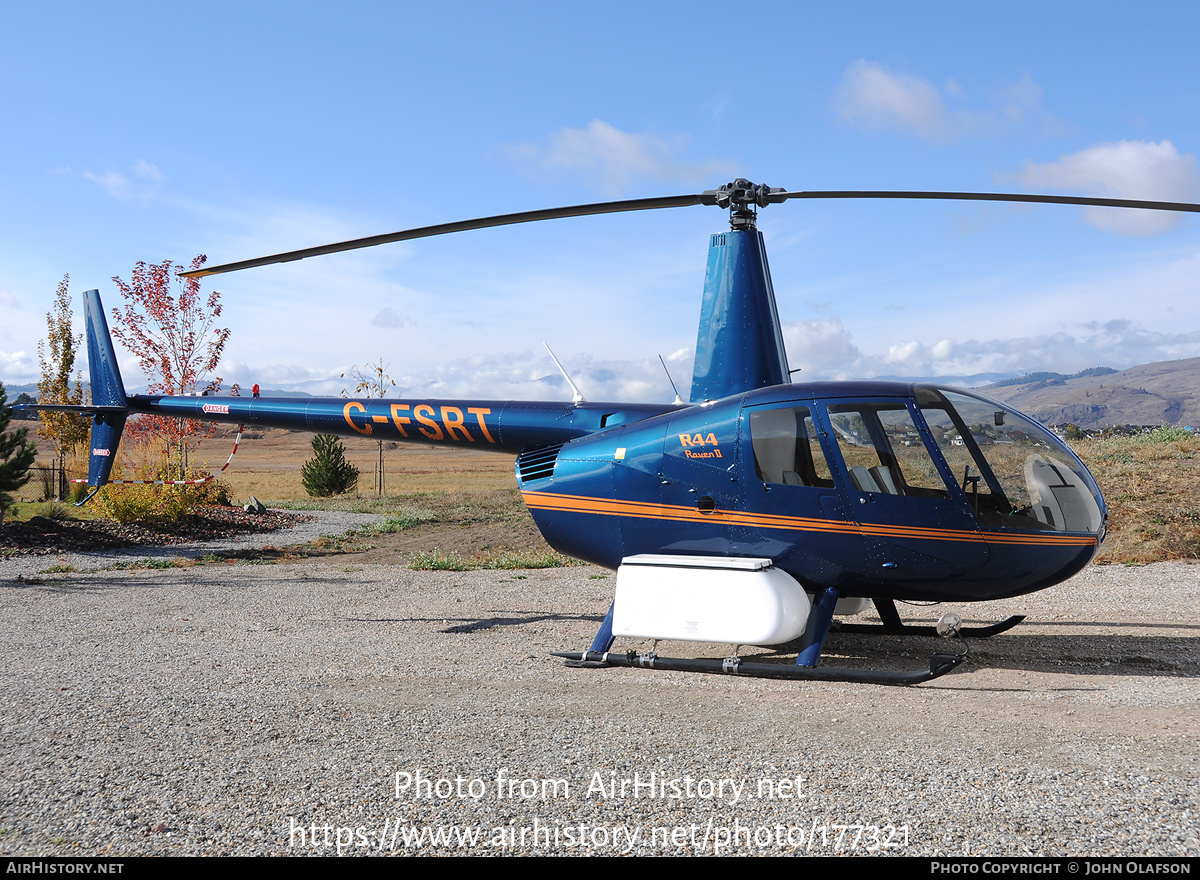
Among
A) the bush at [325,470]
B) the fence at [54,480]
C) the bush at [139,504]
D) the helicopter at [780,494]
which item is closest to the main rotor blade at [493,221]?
the helicopter at [780,494]

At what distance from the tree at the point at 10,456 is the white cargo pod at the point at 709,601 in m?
14.9

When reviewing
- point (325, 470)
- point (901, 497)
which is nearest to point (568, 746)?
point (901, 497)

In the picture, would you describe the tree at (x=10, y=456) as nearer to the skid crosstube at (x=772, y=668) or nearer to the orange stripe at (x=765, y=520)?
the orange stripe at (x=765, y=520)

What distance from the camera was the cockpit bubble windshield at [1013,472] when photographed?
6090mm

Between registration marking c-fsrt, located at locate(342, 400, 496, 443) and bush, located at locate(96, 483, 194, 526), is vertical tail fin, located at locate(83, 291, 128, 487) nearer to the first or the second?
registration marking c-fsrt, located at locate(342, 400, 496, 443)

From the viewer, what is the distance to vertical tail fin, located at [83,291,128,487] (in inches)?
440

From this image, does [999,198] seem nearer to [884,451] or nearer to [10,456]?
[884,451]

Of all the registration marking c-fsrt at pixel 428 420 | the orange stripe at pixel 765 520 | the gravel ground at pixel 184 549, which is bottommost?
the gravel ground at pixel 184 549

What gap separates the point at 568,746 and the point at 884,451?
11.5 feet

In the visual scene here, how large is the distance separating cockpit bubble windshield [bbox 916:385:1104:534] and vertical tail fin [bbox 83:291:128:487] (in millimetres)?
10850

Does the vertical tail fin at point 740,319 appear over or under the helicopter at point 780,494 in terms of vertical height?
over

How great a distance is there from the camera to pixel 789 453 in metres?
6.70

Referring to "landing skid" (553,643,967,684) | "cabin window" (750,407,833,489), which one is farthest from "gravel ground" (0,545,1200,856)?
"cabin window" (750,407,833,489)

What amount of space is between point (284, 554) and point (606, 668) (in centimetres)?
1118
